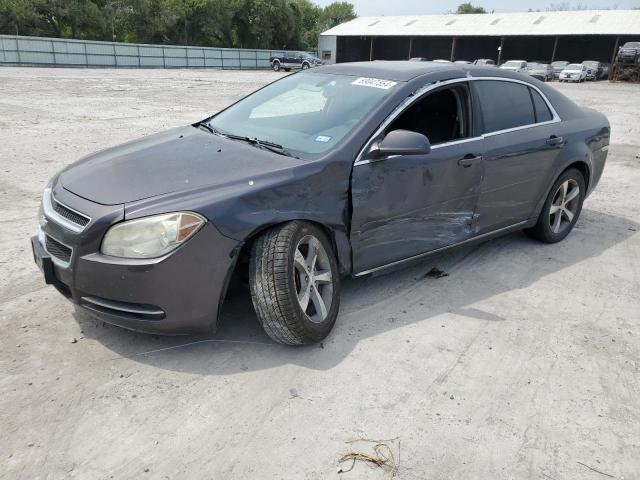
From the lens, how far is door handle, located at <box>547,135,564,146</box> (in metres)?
4.78

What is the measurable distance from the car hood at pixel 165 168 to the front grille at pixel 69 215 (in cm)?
11

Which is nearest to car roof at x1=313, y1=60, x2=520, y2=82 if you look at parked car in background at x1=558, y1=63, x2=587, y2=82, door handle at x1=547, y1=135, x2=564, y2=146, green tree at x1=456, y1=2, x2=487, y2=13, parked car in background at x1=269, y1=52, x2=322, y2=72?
door handle at x1=547, y1=135, x2=564, y2=146

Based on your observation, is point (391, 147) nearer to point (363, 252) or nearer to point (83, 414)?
point (363, 252)

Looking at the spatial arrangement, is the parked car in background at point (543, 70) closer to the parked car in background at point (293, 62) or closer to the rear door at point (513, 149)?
the parked car in background at point (293, 62)

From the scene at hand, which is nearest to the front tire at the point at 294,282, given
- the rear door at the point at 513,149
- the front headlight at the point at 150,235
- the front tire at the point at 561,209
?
the front headlight at the point at 150,235

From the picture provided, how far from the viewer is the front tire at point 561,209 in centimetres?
507

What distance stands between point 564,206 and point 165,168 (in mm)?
3813

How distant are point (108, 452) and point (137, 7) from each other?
62496mm

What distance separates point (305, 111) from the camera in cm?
403

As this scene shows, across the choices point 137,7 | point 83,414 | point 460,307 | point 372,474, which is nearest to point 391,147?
point 460,307

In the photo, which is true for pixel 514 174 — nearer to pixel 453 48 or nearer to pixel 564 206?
pixel 564 206

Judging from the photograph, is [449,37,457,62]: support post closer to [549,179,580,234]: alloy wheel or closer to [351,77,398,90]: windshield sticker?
[549,179,580,234]: alloy wheel

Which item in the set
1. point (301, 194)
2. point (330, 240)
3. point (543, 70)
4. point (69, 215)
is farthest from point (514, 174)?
point (543, 70)

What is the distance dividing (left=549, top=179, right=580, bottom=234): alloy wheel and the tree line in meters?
53.7
